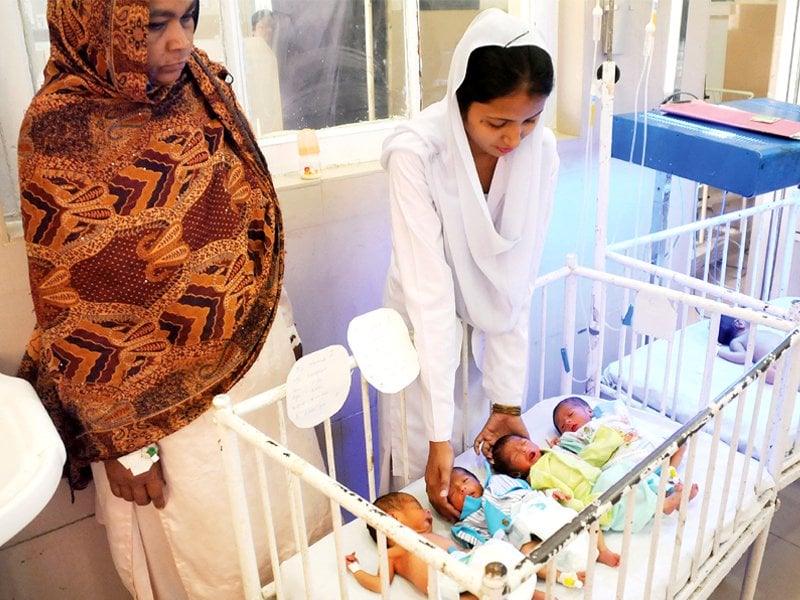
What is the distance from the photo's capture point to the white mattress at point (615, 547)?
4.51ft

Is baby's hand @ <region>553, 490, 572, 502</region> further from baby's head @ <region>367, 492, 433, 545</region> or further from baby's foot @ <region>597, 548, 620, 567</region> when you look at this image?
baby's head @ <region>367, 492, 433, 545</region>

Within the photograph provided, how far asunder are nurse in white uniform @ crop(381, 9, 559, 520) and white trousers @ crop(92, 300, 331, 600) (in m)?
0.30

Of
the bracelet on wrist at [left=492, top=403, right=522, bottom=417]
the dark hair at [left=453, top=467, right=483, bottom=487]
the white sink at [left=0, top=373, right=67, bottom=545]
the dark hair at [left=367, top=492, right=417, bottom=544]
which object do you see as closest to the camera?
the white sink at [left=0, top=373, right=67, bottom=545]

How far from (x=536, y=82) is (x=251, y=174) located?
0.56 m

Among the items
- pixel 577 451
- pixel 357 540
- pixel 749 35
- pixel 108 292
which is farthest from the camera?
pixel 749 35

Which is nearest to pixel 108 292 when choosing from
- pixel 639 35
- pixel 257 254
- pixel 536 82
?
pixel 257 254

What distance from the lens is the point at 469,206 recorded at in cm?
147

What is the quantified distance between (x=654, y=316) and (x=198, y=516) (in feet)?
3.74

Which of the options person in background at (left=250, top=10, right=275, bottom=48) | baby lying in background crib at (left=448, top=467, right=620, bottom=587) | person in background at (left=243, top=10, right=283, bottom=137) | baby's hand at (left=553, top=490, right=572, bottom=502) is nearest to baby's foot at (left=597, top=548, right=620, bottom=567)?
baby lying in background crib at (left=448, top=467, right=620, bottom=587)

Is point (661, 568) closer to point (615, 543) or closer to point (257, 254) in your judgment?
point (615, 543)

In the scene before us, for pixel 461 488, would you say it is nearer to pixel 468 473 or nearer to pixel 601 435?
pixel 468 473

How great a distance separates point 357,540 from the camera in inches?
59.6

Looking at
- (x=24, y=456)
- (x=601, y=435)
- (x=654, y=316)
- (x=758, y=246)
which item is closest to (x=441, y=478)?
(x=601, y=435)

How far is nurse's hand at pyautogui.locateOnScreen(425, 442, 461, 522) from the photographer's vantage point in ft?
5.03
